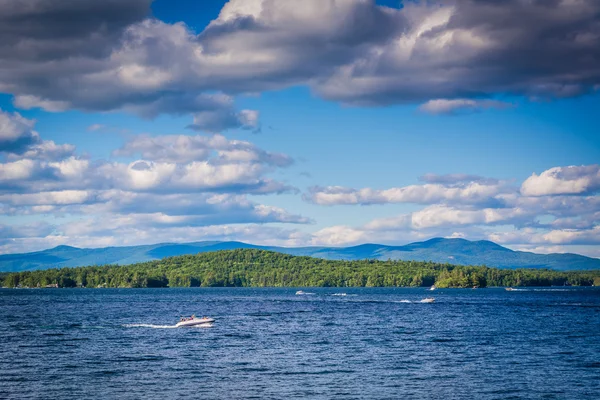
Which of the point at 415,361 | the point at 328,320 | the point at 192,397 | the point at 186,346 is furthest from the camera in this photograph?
the point at 328,320

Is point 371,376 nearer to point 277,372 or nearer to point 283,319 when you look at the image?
point 277,372

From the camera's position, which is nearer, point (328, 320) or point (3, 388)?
point (3, 388)

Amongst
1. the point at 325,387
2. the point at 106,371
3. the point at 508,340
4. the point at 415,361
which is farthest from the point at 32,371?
the point at 508,340

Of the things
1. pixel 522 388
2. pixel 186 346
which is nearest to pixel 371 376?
pixel 522 388

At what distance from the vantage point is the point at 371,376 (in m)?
62.3

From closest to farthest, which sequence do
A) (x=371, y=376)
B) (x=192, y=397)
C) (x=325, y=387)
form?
(x=192, y=397)
(x=325, y=387)
(x=371, y=376)

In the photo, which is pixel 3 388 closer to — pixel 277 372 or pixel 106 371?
pixel 106 371

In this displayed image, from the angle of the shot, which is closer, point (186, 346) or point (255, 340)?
point (186, 346)

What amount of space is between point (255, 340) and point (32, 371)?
33.4m

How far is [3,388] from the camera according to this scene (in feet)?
183

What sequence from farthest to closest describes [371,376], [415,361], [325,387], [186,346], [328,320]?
[328,320] < [186,346] < [415,361] < [371,376] < [325,387]

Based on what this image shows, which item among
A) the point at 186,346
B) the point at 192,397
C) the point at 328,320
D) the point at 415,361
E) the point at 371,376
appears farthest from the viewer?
the point at 328,320

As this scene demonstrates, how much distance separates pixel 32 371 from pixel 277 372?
901 inches

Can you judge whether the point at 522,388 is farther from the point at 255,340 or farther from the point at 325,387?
the point at 255,340
